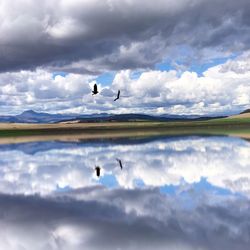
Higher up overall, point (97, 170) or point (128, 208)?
point (128, 208)

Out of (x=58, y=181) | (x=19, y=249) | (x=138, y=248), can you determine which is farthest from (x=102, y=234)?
(x=58, y=181)

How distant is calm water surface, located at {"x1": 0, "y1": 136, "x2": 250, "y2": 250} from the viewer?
13.2 metres

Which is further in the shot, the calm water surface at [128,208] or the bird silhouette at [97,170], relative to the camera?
the bird silhouette at [97,170]

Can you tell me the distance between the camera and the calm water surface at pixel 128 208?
43.4ft

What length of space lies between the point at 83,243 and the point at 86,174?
16.2 m

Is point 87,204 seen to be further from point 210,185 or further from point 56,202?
point 210,185

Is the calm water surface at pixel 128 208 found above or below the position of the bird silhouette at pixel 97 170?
above

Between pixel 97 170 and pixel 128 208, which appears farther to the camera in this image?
pixel 97 170

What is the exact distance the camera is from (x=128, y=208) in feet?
59.4

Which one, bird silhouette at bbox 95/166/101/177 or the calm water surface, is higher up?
the calm water surface

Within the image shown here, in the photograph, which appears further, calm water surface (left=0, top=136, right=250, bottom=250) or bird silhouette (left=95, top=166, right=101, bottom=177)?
bird silhouette (left=95, top=166, right=101, bottom=177)

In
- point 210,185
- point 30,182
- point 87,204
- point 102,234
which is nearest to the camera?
point 102,234

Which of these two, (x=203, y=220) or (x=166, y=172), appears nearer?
(x=203, y=220)

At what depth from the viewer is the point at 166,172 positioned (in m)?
29.1
